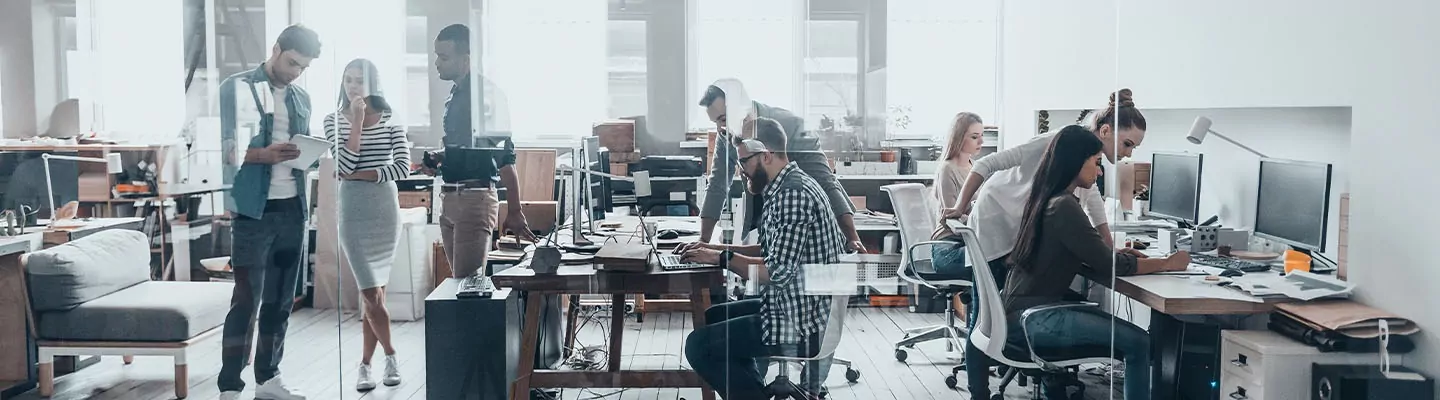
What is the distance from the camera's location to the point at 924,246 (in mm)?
3713

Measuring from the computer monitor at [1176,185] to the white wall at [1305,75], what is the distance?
203 mm

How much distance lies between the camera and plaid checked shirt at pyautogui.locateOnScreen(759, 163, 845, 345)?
11.6ft

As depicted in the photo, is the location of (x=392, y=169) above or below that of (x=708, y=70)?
below

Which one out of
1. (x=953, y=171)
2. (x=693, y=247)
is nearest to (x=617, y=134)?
(x=693, y=247)

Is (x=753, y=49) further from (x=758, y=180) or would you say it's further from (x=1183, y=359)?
(x=1183, y=359)

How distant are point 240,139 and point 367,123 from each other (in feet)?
1.46

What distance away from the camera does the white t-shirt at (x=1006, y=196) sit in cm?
361

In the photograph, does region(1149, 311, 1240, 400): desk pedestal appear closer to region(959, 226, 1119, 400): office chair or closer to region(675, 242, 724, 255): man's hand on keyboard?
region(959, 226, 1119, 400): office chair

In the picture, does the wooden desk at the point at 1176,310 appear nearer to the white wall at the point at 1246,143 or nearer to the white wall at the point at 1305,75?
the white wall at the point at 1305,75

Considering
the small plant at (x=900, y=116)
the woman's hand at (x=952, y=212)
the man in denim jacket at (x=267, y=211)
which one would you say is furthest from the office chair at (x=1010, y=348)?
the man in denim jacket at (x=267, y=211)

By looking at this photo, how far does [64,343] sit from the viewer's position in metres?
3.60

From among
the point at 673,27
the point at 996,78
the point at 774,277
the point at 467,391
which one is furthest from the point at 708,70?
the point at 467,391

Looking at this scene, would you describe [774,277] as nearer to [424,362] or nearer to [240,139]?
[424,362]

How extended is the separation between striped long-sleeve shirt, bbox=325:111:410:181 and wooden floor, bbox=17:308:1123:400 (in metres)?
0.56
